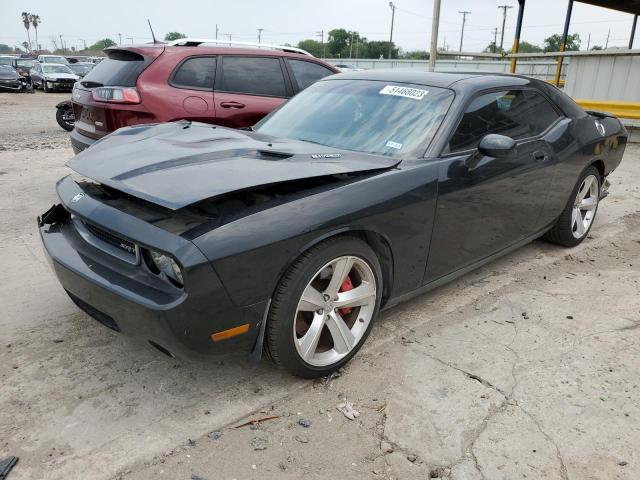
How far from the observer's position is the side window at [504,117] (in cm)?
329

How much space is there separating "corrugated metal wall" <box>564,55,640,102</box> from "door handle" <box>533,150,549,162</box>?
8.13 metres

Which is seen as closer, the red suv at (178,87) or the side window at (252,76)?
the red suv at (178,87)

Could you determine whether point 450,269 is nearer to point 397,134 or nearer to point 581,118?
point 397,134

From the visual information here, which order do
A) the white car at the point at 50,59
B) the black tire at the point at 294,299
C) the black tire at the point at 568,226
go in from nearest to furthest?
1. the black tire at the point at 294,299
2. the black tire at the point at 568,226
3. the white car at the point at 50,59

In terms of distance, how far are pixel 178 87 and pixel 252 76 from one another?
924 millimetres

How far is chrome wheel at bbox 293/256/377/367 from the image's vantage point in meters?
2.58

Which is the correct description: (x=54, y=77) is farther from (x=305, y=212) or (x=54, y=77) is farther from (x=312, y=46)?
(x=312, y=46)

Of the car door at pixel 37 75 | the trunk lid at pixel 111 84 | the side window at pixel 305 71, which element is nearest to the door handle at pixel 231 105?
the trunk lid at pixel 111 84

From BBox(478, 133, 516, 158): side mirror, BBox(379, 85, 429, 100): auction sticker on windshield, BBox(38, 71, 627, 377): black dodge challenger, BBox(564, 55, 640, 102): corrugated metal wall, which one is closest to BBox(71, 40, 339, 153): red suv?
BBox(38, 71, 627, 377): black dodge challenger

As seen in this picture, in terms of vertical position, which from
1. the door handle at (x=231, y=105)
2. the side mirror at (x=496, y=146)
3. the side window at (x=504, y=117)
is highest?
the side window at (x=504, y=117)

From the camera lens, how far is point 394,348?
3049 millimetres

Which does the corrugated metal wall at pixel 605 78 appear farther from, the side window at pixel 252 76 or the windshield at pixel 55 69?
the windshield at pixel 55 69

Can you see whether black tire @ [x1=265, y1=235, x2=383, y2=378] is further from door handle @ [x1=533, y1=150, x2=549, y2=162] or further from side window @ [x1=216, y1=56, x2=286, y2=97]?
side window @ [x1=216, y1=56, x2=286, y2=97]

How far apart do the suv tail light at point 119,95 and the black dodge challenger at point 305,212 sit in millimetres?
1894
